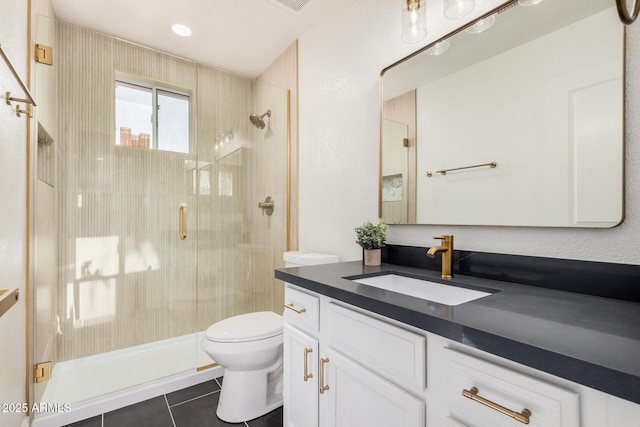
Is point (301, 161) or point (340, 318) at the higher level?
point (301, 161)

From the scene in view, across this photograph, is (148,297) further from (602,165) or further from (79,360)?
(602,165)

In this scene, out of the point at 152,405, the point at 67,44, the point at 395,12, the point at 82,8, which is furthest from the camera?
the point at 67,44

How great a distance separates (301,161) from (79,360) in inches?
88.9

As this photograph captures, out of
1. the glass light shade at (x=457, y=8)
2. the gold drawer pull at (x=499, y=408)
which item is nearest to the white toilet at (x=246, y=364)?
the gold drawer pull at (x=499, y=408)

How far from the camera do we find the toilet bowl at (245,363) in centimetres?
161

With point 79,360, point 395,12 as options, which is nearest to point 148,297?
point 79,360

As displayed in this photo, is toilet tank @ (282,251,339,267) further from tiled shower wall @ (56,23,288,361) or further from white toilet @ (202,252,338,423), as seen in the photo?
tiled shower wall @ (56,23,288,361)

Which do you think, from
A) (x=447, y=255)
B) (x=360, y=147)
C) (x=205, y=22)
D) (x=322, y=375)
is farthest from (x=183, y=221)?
(x=447, y=255)

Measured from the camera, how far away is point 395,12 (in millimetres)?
1545

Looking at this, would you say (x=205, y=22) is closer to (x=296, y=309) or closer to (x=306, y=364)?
(x=296, y=309)

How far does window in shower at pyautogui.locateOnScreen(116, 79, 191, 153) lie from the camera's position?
241 centimetres

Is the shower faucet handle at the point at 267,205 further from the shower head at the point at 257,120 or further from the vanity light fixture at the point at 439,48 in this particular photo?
the vanity light fixture at the point at 439,48

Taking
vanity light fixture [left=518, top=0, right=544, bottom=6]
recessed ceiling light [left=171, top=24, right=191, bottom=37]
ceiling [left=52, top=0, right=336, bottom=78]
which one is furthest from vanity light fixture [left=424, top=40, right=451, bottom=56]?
recessed ceiling light [left=171, top=24, right=191, bottom=37]

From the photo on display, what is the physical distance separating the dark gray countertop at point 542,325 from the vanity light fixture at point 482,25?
3.26 ft
